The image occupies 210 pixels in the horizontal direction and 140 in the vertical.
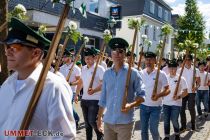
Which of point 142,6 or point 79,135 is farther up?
point 142,6

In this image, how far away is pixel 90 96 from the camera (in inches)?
293

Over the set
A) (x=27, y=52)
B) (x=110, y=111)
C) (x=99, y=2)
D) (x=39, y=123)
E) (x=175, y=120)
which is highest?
(x=99, y=2)

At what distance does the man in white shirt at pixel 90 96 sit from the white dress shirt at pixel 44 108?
427cm

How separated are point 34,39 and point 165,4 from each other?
161ft

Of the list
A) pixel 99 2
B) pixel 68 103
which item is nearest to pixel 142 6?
pixel 99 2

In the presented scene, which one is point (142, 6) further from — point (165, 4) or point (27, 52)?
point (27, 52)

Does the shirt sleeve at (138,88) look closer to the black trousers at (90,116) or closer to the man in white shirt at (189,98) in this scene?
the black trousers at (90,116)

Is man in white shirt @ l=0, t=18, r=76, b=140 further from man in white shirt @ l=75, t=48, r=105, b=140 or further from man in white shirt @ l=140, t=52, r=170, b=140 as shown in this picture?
man in white shirt @ l=75, t=48, r=105, b=140

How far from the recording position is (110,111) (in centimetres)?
519

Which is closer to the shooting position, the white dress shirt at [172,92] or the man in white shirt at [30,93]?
the man in white shirt at [30,93]

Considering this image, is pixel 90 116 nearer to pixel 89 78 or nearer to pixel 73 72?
pixel 89 78

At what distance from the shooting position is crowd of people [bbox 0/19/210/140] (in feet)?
8.34

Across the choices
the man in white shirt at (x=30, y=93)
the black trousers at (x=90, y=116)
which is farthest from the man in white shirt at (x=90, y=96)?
the man in white shirt at (x=30, y=93)

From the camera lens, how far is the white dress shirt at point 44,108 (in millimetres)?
2502
